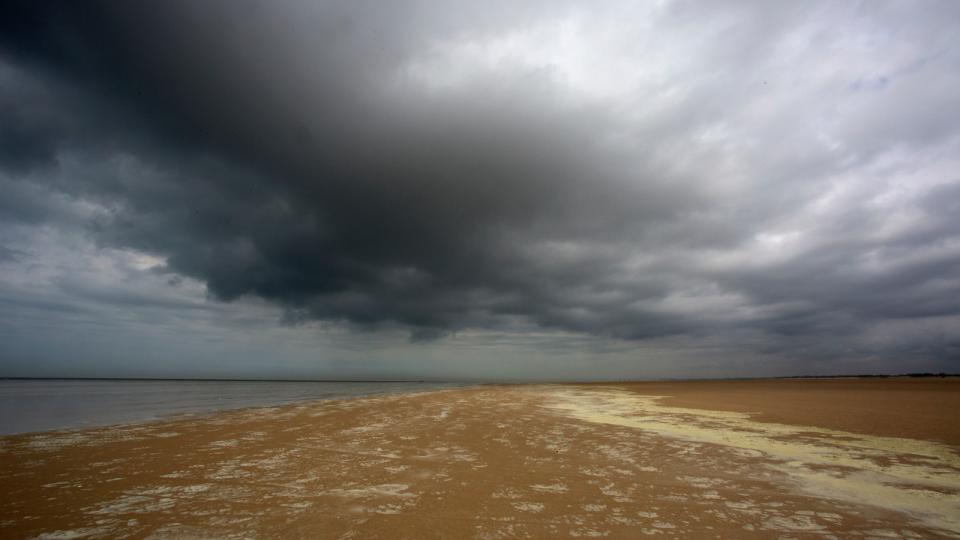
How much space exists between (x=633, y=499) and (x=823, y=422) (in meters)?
13.4

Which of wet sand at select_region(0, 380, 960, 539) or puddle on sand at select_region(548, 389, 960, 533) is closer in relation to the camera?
wet sand at select_region(0, 380, 960, 539)

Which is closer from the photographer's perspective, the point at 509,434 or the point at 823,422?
the point at 509,434

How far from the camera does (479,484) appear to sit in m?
6.96

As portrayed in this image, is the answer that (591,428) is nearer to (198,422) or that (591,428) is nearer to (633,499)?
(633,499)

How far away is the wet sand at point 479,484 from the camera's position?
5.13 meters

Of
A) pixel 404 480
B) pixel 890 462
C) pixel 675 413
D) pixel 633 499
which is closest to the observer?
pixel 633 499

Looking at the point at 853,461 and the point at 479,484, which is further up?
the point at 479,484

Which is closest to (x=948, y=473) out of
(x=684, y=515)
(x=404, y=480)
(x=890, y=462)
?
(x=890, y=462)

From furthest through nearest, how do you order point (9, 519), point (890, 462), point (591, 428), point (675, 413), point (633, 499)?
point (675, 413) → point (591, 428) → point (890, 462) → point (633, 499) → point (9, 519)

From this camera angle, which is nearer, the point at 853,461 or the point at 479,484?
the point at 479,484

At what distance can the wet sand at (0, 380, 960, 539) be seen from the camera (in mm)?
5133

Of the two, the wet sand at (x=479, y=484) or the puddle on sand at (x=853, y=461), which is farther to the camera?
the puddle on sand at (x=853, y=461)

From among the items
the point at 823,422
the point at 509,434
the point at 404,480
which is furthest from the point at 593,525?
the point at 823,422

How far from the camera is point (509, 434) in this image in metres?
12.5
